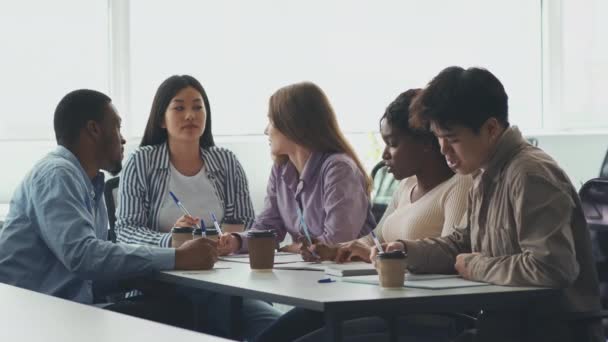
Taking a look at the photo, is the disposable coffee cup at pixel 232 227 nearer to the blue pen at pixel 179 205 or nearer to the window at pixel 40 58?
the blue pen at pixel 179 205

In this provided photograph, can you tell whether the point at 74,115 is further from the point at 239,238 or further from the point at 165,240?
the point at 239,238

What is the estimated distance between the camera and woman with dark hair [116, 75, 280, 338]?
3.54 metres

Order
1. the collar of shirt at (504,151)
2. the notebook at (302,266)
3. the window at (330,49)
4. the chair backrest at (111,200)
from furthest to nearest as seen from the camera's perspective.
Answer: the window at (330,49) < the chair backrest at (111,200) < the notebook at (302,266) < the collar of shirt at (504,151)

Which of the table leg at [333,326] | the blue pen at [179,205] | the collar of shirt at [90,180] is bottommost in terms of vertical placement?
the table leg at [333,326]

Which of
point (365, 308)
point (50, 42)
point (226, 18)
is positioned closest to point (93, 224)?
point (365, 308)

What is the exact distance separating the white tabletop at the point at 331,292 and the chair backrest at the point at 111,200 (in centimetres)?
143

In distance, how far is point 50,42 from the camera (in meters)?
5.09

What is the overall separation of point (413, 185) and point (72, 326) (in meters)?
1.86

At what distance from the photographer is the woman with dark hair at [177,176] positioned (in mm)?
3539

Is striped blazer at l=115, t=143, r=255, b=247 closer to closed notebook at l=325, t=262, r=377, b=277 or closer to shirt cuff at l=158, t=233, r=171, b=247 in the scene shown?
shirt cuff at l=158, t=233, r=171, b=247

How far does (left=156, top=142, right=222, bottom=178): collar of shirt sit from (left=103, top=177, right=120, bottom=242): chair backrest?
15.6 inches

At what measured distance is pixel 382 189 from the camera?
162 inches

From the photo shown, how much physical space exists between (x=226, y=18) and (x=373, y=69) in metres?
1.02

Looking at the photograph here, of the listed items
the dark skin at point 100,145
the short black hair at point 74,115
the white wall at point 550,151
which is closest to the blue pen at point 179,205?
the dark skin at point 100,145
